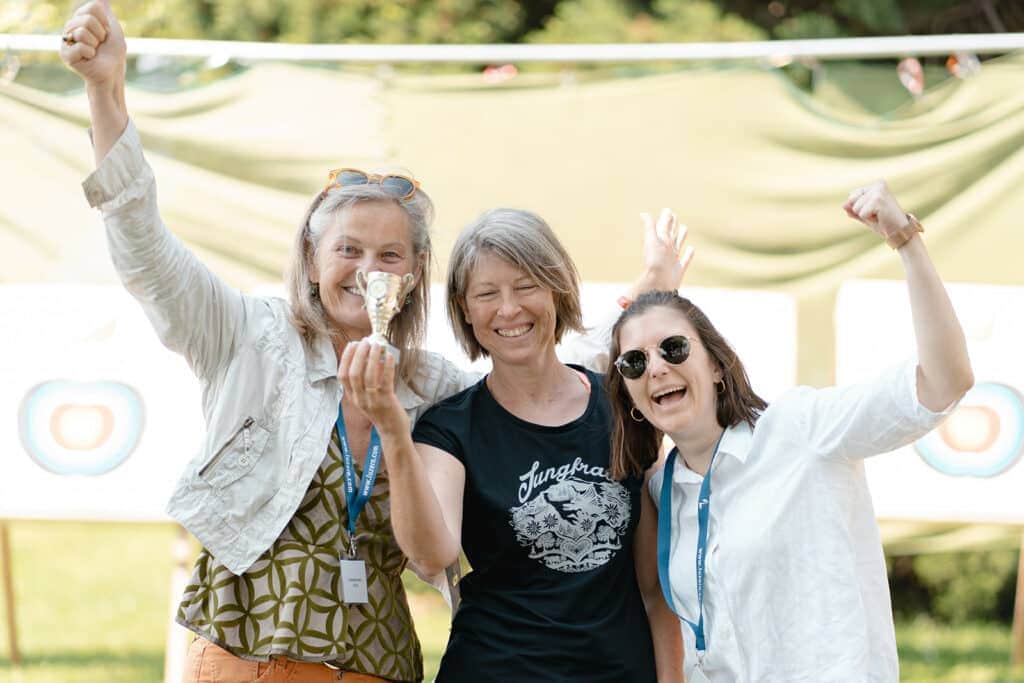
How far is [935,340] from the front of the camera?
7.84 ft

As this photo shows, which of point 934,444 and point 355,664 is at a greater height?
point 934,444

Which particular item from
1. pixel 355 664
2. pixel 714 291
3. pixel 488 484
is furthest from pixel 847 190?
pixel 355 664

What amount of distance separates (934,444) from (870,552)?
278 centimetres

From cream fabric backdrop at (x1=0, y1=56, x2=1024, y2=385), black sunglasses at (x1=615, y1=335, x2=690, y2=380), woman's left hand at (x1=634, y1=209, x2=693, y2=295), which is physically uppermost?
cream fabric backdrop at (x1=0, y1=56, x2=1024, y2=385)

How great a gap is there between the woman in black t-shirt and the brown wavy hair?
0.06m

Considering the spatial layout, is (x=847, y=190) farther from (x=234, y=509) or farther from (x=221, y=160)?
(x=234, y=509)

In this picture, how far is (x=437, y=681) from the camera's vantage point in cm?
291

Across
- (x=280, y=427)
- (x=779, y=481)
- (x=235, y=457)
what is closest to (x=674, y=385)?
(x=779, y=481)

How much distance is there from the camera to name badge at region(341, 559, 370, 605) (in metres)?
2.72

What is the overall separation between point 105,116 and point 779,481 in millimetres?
1724

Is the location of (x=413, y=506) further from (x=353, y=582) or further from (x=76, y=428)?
(x=76, y=428)

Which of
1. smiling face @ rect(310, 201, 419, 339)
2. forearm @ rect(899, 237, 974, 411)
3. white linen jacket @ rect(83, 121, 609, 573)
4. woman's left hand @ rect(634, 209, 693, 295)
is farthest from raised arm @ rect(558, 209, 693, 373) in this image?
forearm @ rect(899, 237, 974, 411)

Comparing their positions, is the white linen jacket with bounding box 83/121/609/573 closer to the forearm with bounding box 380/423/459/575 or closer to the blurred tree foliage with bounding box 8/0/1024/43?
the forearm with bounding box 380/423/459/575

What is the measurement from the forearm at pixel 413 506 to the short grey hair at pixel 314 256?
21.4 inches
